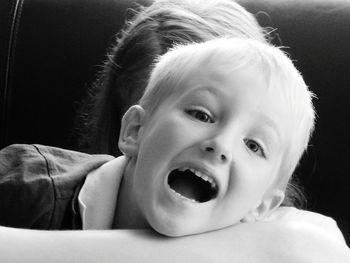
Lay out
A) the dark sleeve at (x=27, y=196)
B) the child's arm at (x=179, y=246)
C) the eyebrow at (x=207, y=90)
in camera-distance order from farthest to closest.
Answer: the dark sleeve at (x=27, y=196), the eyebrow at (x=207, y=90), the child's arm at (x=179, y=246)

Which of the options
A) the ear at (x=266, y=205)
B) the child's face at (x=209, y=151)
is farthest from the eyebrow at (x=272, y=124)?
the ear at (x=266, y=205)

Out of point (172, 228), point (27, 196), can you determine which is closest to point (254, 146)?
point (172, 228)

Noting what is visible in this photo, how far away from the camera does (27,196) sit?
2.91 feet

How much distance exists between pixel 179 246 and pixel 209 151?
0.11m

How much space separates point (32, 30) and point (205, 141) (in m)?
0.65

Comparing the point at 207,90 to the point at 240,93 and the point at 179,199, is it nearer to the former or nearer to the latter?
the point at 240,93

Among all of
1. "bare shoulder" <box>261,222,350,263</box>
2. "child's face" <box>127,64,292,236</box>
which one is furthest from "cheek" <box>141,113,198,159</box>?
"bare shoulder" <box>261,222,350,263</box>

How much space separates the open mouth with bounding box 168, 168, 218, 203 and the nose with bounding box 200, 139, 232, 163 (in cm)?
3

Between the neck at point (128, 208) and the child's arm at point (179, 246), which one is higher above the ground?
the child's arm at point (179, 246)

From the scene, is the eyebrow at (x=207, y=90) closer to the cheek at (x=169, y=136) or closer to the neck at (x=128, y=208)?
the cheek at (x=169, y=136)

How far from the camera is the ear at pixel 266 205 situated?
86 cm

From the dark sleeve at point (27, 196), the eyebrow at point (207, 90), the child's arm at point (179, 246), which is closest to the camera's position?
the child's arm at point (179, 246)

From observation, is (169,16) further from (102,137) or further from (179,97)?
(179,97)

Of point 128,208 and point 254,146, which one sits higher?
point 254,146
